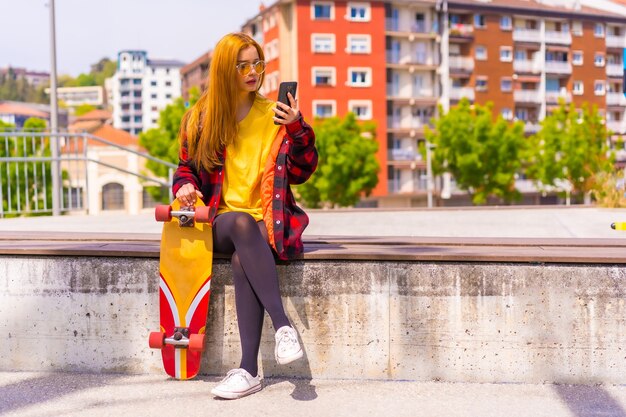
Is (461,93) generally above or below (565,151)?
above

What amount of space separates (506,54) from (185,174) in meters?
75.0

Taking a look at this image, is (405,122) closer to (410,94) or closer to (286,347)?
(410,94)

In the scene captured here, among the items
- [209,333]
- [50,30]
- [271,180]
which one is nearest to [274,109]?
[271,180]

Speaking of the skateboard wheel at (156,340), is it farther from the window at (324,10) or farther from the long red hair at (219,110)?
the window at (324,10)

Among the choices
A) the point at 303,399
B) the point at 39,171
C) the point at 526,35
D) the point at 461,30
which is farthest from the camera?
the point at 526,35

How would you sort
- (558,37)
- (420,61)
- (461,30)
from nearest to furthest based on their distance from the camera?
(420,61) < (461,30) < (558,37)

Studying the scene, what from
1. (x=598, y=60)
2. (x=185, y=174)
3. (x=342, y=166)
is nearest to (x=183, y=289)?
(x=185, y=174)

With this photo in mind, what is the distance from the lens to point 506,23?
250 feet

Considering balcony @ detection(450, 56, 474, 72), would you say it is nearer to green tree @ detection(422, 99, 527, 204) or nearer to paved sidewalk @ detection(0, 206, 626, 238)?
green tree @ detection(422, 99, 527, 204)

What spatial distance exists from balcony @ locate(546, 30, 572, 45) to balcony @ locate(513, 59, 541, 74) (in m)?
2.67

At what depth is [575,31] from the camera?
79.8m

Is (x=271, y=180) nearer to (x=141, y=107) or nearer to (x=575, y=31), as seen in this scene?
(x=575, y=31)

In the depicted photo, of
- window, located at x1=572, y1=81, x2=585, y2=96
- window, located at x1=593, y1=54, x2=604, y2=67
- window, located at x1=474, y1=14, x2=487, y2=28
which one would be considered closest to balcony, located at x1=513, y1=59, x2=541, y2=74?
window, located at x1=572, y1=81, x2=585, y2=96

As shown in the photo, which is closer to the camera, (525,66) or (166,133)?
(166,133)
